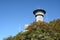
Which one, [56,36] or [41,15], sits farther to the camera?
[41,15]

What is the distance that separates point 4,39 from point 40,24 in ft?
20.8

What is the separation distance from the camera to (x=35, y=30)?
23672 mm

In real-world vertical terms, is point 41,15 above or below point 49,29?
above

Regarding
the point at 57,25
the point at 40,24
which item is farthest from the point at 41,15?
the point at 40,24

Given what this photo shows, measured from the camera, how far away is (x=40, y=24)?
78.5 ft

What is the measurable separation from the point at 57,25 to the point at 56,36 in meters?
3.06

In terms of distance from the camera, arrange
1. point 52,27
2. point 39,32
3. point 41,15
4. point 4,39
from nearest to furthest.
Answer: point 39,32
point 52,27
point 4,39
point 41,15

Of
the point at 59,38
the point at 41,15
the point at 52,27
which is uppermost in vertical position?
the point at 41,15

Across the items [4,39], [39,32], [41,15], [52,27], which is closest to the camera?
[39,32]

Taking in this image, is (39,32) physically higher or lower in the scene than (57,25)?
lower

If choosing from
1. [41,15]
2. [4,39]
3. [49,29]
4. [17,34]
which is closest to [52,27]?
[49,29]

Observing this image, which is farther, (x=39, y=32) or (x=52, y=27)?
(x=52, y=27)

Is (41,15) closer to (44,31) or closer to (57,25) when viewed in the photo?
(57,25)

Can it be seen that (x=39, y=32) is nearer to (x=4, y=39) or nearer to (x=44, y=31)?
(x=44, y=31)
